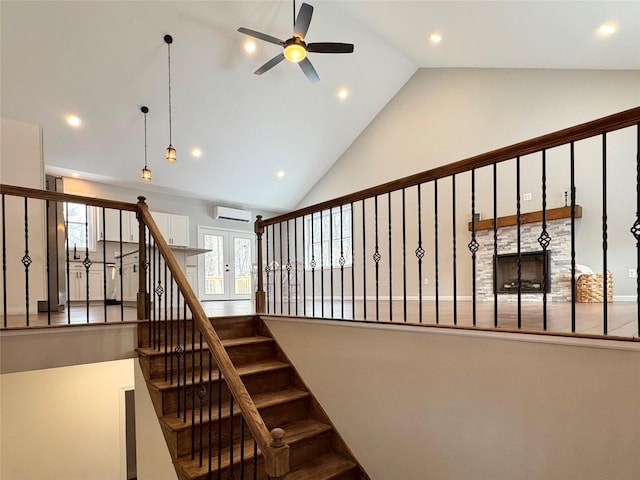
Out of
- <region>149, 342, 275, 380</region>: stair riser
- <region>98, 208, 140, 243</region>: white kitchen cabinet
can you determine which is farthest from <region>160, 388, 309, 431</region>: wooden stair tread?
<region>98, 208, 140, 243</region>: white kitchen cabinet

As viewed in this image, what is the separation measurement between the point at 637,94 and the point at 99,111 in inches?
298

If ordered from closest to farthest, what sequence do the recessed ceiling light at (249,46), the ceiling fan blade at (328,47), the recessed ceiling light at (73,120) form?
1. the ceiling fan blade at (328,47)
2. the recessed ceiling light at (249,46)
3. the recessed ceiling light at (73,120)

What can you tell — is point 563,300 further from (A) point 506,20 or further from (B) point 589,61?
(A) point 506,20

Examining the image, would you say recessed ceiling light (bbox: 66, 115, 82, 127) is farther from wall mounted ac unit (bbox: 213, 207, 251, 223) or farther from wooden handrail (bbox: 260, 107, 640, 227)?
wooden handrail (bbox: 260, 107, 640, 227)

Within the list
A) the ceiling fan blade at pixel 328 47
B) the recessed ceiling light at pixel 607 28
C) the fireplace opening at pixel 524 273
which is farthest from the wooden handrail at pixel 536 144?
the fireplace opening at pixel 524 273

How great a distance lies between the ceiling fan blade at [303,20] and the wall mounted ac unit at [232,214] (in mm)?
5392

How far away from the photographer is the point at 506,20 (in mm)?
4441

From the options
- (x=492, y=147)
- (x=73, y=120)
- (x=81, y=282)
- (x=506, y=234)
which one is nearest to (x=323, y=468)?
(x=506, y=234)

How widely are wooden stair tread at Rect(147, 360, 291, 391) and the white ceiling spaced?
4472 millimetres

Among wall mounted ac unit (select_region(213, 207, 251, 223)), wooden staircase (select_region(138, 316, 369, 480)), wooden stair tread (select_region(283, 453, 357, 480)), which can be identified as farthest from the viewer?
wall mounted ac unit (select_region(213, 207, 251, 223))

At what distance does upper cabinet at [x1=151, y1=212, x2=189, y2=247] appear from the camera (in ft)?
25.9

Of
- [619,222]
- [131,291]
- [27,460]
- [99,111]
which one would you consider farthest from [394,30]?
[27,460]

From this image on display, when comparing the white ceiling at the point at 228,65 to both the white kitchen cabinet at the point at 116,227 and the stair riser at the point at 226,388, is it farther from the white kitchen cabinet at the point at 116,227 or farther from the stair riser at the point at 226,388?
the stair riser at the point at 226,388

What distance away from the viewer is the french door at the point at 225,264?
865 centimetres
